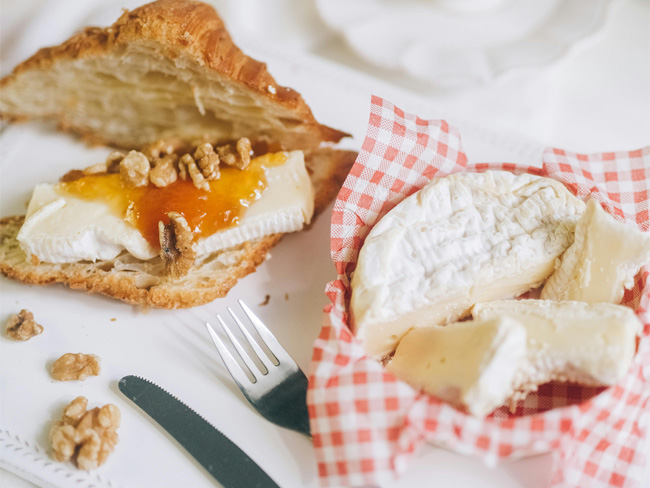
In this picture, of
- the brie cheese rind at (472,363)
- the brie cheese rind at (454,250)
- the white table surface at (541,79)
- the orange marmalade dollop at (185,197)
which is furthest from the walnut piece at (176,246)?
the white table surface at (541,79)

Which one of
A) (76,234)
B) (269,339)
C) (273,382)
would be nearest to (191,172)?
(76,234)

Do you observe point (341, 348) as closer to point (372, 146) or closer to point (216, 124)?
point (372, 146)

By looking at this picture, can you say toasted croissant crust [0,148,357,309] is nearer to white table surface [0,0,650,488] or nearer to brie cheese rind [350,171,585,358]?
brie cheese rind [350,171,585,358]

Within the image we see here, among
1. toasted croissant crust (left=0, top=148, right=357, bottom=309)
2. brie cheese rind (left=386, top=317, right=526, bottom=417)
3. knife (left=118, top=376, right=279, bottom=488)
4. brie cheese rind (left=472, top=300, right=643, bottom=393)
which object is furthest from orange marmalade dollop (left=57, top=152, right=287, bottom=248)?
brie cheese rind (left=472, top=300, right=643, bottom=393)

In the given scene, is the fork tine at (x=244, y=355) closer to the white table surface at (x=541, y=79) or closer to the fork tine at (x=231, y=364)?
the fork tine at (x=231, y=364)

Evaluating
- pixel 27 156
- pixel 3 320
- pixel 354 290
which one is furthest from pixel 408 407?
pixel 27 156

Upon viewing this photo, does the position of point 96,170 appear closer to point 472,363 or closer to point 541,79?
point 472,363

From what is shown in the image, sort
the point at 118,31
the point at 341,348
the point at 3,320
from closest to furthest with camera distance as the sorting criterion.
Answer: the point at 341,348 < the point at 3,320 < the point at 118,31
